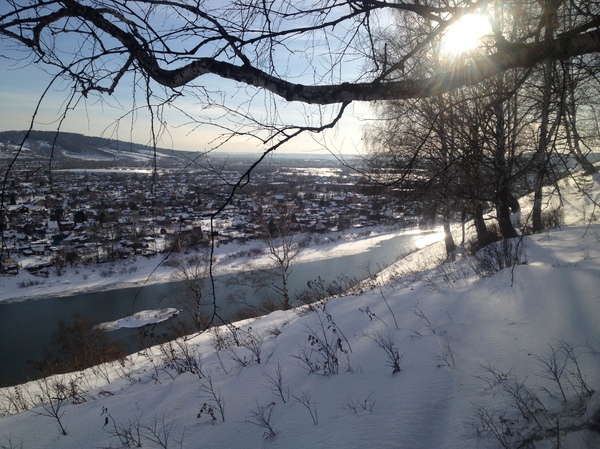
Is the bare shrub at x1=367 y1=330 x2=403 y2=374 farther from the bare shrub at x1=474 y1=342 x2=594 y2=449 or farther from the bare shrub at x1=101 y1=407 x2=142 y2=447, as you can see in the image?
the bare shrub at x1=101 y1=407 x2=142 y2=447

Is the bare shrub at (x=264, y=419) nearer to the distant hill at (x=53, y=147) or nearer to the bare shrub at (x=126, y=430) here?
the bare shrub at (x=126, y=430)

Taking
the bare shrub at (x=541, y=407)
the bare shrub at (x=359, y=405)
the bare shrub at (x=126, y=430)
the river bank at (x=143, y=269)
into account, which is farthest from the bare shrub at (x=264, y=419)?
the river bank at (x=143, y=269)

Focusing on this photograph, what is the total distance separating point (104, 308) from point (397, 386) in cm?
1560

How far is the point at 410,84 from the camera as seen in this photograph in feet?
4.94

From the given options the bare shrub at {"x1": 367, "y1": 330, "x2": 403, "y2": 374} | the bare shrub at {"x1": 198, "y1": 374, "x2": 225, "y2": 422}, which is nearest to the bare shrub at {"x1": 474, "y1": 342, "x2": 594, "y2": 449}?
the bare shrub at {"x1": 367, "y1": 330, "x2": 403, "y2": 374}

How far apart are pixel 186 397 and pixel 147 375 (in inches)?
51.7

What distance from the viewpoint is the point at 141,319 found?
1262 cm

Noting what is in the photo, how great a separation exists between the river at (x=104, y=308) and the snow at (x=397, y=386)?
5.76 metres

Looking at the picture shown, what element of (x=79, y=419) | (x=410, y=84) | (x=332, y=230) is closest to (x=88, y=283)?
(x=332, y=230)

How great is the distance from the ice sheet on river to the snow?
9.93m

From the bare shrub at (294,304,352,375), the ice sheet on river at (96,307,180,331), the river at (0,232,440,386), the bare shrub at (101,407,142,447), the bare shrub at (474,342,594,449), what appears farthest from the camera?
the ice sheet on river at (96,307,180,331)

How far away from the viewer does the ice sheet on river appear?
479 inches

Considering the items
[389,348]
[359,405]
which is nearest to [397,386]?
[359,405]

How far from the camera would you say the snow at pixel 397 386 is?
1494 mm
